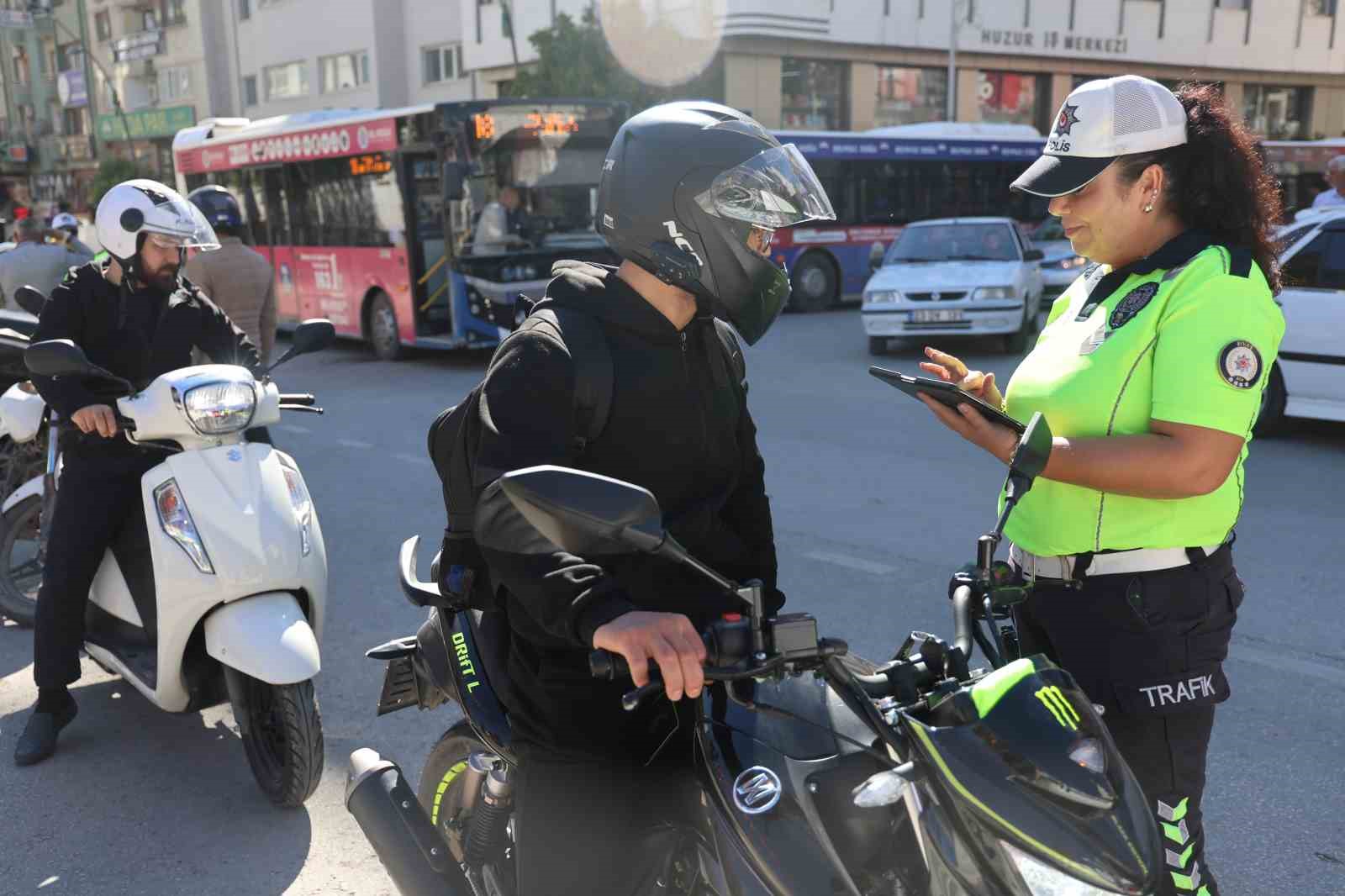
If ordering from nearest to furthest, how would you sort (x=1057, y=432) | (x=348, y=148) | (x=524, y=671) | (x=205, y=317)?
(x=524, y=671), (x=1057, y=432), (x=205, y=317), (x=348, y=148)

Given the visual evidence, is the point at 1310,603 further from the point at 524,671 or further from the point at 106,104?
the point at 106,104

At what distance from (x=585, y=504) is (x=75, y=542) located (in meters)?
2.96

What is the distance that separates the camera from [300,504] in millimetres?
3838

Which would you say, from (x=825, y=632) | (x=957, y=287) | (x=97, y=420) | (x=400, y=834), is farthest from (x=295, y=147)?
(x=400, y=834)

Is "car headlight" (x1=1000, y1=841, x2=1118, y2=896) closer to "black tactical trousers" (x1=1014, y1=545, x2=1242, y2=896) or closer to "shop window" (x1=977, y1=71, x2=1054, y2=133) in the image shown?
"black tactical trousers" (x1=1014, y1=545, x2=1242, y2=896)

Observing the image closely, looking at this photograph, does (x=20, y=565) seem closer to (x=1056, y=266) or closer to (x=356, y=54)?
(x=1056, y=266)

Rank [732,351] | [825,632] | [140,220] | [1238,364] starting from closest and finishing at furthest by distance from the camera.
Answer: [1238,364], [732,351], [140,220], [825,632]

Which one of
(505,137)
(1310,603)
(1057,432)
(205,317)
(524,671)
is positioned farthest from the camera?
(505,137)

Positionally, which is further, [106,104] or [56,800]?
[106,104]

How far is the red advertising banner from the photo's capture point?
14219mm

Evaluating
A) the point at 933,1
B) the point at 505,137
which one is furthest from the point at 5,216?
the point at 933,1

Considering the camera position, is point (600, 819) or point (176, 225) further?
point (176, 225)

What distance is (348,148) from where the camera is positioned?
1473 centimetres

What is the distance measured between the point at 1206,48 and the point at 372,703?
3778 cm
